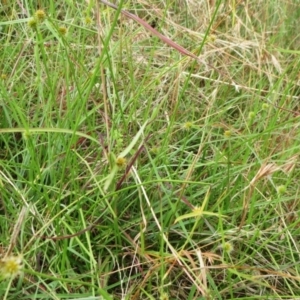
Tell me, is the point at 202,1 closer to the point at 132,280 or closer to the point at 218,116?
the point at 218,116

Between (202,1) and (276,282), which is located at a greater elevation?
(202,1)

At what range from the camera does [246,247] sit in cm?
105

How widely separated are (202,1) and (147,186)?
684 millimetres

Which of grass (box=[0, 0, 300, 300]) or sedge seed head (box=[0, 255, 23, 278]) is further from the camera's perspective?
grass (box=[0, 0, 300, 300])

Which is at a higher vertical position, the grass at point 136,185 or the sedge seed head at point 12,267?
the sedge seed head at point 12,267

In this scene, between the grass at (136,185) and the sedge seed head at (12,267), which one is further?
the grass at (136,185)

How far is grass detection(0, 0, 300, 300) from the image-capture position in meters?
0.92

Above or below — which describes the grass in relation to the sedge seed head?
below

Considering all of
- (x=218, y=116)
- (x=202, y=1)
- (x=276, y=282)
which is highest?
(x=202, y=1)

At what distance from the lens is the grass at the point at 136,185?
916mm

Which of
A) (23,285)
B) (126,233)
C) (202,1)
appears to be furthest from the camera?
(202,1)

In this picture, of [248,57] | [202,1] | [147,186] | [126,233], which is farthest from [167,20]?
[126,233]

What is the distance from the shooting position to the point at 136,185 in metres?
0.85

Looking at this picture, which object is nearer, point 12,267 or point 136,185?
point 12,267
